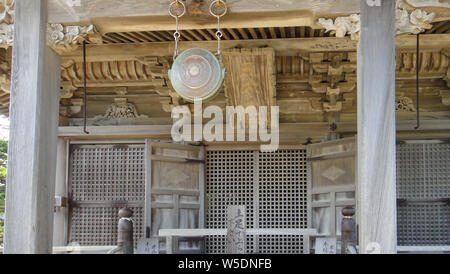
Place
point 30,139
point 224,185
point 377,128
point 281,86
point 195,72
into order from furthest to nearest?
point 224,185
point 281,86
point 195,72
point 30,139
point 377,128

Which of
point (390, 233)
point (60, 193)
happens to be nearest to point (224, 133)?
point (60, 193)

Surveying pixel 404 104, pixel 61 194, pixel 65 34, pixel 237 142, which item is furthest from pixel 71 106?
pixel 404 104

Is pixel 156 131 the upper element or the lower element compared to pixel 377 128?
upper

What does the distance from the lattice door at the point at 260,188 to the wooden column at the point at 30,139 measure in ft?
11.2

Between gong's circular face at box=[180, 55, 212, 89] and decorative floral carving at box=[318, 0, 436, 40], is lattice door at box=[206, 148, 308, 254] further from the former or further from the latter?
decorative floral carving at box=[318, 0, 436, 40]

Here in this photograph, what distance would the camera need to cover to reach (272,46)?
21.6 feet

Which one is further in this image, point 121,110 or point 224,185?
point 224,185

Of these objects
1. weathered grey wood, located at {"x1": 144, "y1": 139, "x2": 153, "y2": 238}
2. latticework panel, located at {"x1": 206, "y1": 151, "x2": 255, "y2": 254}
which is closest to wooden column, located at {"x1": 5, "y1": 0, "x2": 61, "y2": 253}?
weathered grey wood, located at {"x1": 144, "y1": 139, "x2": 153, "y2": 238}

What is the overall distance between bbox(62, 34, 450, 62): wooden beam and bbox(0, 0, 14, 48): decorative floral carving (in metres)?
1.70

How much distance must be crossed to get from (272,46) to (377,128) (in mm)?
2424

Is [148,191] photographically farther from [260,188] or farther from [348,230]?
[348,230]

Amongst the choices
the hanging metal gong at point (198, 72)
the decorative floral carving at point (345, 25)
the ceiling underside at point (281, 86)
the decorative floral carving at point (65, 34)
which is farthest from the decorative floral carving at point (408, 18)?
the decorative floral carving at point (65, 34)

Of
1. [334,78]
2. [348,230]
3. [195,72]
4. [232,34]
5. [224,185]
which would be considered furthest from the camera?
[224,185]

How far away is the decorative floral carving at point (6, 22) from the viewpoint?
5.12m
